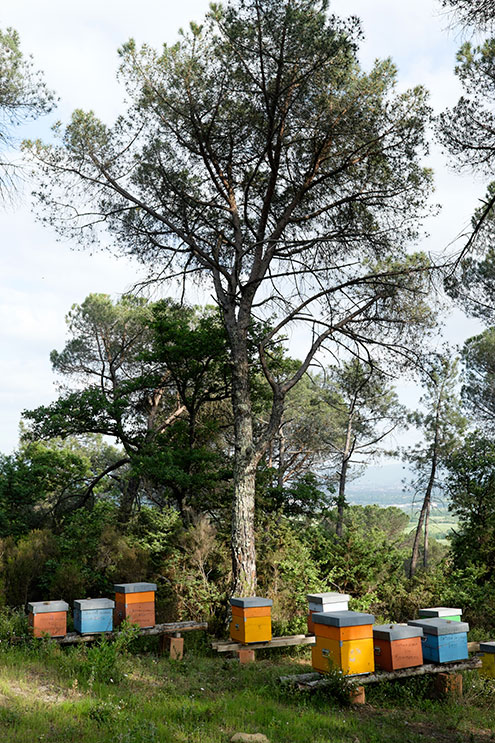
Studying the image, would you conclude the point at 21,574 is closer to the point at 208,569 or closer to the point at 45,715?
the point at 208,569

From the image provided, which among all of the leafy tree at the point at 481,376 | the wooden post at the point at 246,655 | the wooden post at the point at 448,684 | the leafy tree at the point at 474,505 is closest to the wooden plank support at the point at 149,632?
the wooden post at the point at 246,655

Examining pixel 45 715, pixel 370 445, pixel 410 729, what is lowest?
pixel 410 729

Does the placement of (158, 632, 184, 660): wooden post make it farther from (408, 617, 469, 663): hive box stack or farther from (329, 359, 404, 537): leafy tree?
(329, 359, 404, 537): leafy tree

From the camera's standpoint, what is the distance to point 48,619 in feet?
24.6

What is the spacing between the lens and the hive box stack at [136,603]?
796 centimetres

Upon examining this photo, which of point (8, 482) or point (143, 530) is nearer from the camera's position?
point (143, 530)

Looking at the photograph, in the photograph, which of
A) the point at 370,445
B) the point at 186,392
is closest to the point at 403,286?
the point at 186,392

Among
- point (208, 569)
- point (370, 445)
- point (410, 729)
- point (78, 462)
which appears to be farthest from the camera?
point (370, 445)

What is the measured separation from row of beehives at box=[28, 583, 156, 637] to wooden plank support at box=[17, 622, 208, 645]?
60mm

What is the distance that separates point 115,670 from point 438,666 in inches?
141

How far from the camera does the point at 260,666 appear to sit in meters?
7.98

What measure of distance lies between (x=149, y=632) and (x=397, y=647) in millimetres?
3504

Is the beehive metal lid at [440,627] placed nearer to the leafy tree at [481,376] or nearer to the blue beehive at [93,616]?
the blue beehive at [93,616]

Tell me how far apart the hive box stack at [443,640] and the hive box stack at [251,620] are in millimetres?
2035
